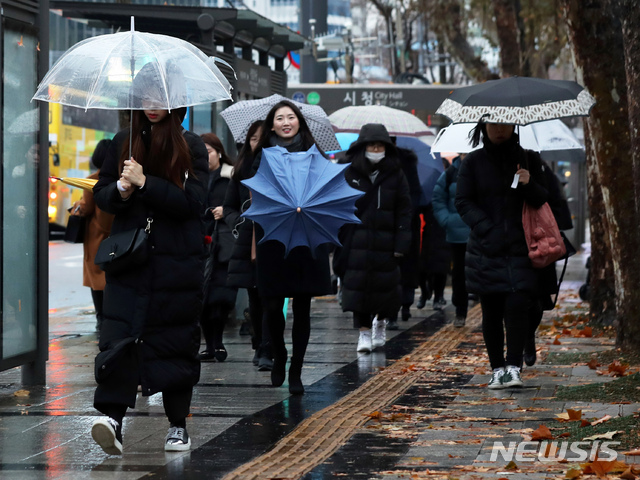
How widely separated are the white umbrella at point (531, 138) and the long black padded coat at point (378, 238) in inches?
18.8

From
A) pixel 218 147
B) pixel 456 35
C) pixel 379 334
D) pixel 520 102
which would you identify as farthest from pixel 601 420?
pixel 456 35

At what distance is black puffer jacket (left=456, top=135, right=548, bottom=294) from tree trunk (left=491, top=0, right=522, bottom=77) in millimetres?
12351

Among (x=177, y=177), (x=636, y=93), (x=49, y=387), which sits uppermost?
(x=636, y=93)

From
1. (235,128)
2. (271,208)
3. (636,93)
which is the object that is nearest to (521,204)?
(636,93)

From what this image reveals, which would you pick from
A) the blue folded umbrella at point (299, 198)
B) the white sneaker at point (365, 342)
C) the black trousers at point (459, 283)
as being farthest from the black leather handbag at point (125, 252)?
the black trousers at point (459, 283)

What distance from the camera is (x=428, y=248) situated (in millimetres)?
13969

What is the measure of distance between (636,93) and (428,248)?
5988 mm

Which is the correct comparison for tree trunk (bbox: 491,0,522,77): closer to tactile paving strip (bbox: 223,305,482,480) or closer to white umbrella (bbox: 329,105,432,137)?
white umbrella (bbox: 329,105,432,137)

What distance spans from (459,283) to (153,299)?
729cm

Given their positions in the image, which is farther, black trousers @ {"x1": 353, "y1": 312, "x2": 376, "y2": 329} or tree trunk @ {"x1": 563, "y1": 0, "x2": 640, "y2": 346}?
black trousers @ {"x1": 353, "y1": 312, "x2": 376, "y2": 329}

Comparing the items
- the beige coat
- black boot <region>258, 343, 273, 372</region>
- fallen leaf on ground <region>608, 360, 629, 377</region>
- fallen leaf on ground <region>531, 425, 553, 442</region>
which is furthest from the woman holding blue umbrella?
the beige coat

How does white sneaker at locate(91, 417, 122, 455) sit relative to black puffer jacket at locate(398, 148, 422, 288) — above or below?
below

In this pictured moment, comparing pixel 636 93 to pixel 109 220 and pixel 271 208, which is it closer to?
pixel 271 208

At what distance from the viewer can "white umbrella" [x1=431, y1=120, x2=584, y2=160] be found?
400 inches
